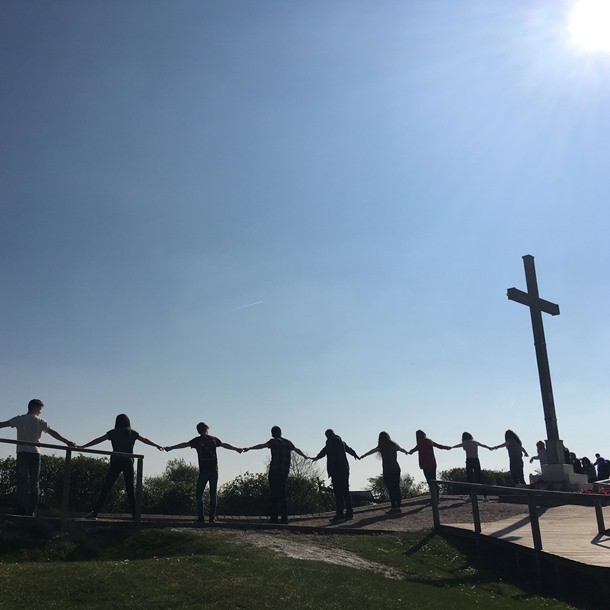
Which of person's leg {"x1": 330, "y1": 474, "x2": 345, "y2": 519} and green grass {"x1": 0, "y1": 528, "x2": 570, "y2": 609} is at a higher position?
person's leg {"x1": 330, "y1": 474, "x2": 345, "y2": 519}

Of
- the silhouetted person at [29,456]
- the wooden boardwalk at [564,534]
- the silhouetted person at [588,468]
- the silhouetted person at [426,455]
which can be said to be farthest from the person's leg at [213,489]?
the silhouetted person at [588,468]

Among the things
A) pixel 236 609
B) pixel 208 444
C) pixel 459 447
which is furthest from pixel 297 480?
pixel 236 609

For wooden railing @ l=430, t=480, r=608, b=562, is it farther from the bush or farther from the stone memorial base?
the bush

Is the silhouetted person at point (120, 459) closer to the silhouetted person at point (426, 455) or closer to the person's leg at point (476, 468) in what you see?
the silhouetted person at point (426, 455)

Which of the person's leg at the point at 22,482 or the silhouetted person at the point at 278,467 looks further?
the silhouetted person at the point at 278,467

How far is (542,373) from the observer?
19.5 m

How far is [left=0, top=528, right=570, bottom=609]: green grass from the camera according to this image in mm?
7570

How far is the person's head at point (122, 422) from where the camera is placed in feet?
40.0

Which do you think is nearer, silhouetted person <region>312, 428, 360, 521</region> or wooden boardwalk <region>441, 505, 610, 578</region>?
wooden boardwalk <region>441, 505, 610, 578</region>

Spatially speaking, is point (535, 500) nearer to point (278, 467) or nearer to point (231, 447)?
point (278, 467)

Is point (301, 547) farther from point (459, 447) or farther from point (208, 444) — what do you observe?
point (459, 447)

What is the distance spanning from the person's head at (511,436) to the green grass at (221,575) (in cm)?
858

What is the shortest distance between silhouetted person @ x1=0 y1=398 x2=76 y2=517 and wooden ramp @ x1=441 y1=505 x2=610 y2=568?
745 cm

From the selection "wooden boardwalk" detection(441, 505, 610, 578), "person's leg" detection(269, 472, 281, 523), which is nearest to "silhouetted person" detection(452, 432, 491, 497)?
"wooden boardwalk" detection(441, 505, 610, 578)
